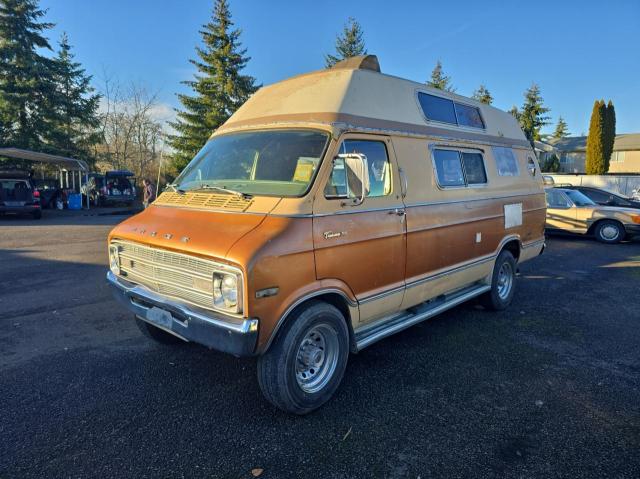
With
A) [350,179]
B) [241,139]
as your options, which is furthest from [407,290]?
[241,139]

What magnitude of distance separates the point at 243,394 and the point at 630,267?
30.2 ft

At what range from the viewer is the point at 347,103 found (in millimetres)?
3754

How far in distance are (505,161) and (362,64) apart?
3.04 meters

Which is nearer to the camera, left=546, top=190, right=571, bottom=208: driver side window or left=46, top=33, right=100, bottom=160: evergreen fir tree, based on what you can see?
left=546, top=190, right=571, bottom=208: driver side window

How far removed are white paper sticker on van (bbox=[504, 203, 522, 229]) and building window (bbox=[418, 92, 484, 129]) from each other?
1228mm

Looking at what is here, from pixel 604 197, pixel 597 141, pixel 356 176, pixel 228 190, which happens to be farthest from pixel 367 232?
pixel 597 141

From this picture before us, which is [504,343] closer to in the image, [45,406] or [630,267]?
[45,406]

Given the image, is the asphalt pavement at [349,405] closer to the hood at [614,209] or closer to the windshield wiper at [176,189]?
the windshield wiper at [176,189]

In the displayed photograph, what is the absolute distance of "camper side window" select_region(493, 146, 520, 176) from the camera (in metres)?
5.91

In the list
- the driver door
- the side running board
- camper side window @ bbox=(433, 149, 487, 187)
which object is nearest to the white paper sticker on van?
camper side window @ bbox=(433, 149, 487, 187)

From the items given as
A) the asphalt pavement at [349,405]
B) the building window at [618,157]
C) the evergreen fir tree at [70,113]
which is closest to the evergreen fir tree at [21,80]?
the evergreen fir tree at [70,113]

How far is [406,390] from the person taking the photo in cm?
374

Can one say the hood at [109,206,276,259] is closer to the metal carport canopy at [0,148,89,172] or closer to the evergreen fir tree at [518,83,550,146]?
the metal carport canopy at [0,148,89,172]

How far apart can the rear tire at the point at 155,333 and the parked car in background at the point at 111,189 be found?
899 inches
